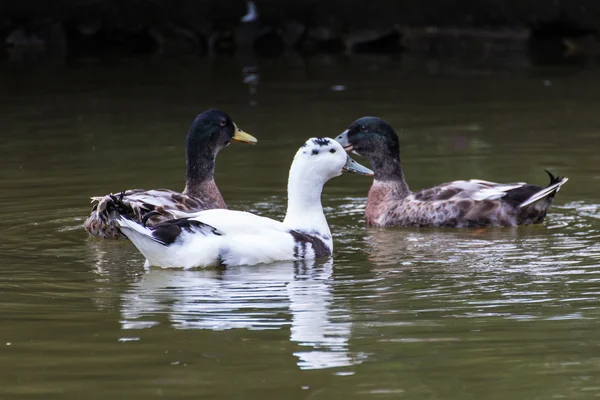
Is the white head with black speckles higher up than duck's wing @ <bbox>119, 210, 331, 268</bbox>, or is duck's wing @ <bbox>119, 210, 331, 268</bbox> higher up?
the white head with black speckles

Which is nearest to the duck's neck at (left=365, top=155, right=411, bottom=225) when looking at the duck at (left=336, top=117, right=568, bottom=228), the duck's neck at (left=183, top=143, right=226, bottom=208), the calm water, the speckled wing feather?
the duck at (left=336, top=117, right=568, bottom=228)

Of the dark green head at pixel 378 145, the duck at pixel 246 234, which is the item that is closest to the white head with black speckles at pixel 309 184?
the duck at pixel 246 234

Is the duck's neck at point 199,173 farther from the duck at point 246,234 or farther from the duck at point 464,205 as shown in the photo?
the duck at point 246,234

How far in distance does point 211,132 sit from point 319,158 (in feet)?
7.37

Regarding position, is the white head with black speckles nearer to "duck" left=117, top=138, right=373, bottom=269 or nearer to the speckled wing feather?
"duck" left=117, top=138, right=373, bottom=269

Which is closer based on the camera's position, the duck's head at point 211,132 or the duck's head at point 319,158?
the duck's head at point 319,158

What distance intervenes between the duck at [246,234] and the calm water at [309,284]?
0.14 metres

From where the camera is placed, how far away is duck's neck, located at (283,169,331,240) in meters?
9.66

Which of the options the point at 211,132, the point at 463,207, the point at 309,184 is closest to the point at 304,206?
the point at 309,184

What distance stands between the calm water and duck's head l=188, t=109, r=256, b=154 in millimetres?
706

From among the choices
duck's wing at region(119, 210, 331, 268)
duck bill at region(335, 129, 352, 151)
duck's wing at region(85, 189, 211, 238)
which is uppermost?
duck bill at region(335, 129, 352, 151)

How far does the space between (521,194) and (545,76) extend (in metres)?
12.0

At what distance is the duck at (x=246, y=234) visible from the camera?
29.2ft

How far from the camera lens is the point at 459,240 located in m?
10.5
